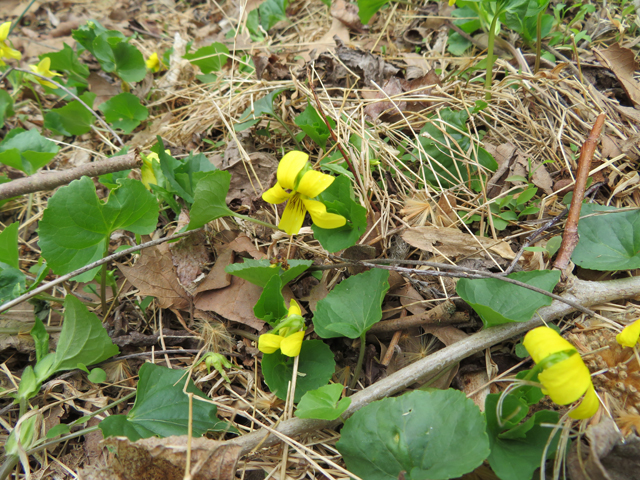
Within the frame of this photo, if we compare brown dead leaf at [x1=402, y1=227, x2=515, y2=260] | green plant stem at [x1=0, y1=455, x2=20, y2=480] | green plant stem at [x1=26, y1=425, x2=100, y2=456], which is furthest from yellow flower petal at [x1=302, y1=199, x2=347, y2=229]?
green plant stem at [x1=0, y1=455, x2=20, y2=480]

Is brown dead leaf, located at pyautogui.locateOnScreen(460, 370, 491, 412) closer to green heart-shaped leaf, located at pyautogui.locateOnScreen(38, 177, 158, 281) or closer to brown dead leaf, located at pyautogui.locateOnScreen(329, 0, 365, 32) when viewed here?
green heart-shaped leaf, located at pyautogui.locateOnScreen(38, 177, 158, 281)

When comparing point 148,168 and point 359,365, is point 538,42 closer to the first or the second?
point 359,365

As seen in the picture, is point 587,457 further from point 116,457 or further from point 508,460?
point 116,457

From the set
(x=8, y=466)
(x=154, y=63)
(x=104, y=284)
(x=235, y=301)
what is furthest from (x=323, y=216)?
(x=154, y=63)

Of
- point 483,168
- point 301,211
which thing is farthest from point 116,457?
Answer: point 483,168

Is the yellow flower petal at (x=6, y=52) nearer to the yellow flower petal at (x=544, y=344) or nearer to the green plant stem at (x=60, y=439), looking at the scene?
the green plant stem at (x=60, y=439)
